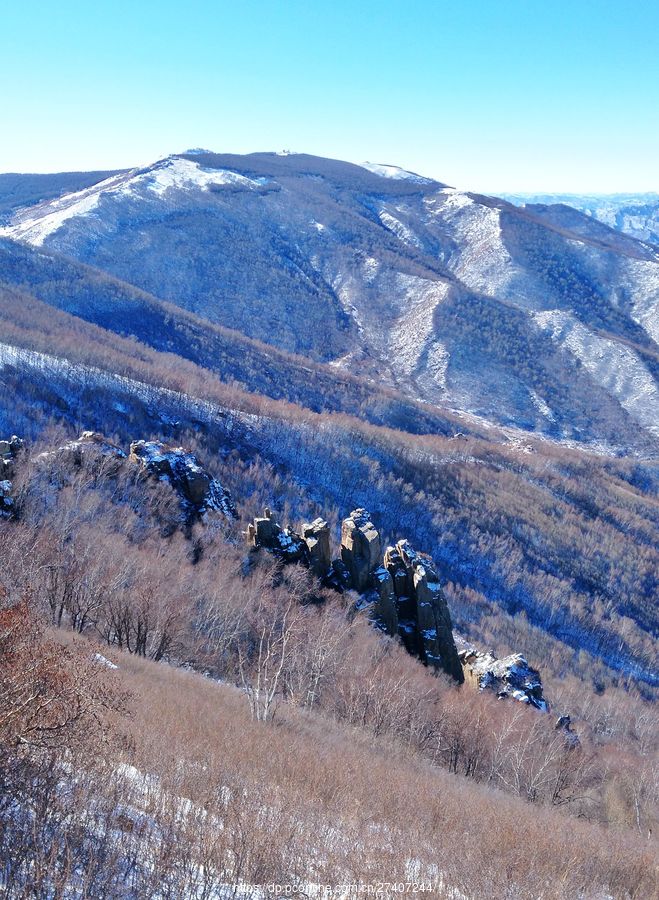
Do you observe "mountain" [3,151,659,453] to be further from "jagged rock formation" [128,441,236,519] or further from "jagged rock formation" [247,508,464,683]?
"jagged rock formation" [247,508,464,683]

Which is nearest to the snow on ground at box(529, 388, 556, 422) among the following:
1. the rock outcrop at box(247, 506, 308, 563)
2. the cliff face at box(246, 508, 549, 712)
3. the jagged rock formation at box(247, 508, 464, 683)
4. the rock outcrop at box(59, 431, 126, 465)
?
the jagged rock formation at box(247, 508, 464, 683)

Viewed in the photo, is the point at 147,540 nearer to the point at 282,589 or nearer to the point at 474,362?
the point at 282,589

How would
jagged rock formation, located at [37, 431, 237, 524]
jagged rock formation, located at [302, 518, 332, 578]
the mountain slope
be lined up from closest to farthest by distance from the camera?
jagged rock formation, located at [302, 518, 332, 578] < jagged rock formation, located at [37, 431, 237, 524] < the mountain slope

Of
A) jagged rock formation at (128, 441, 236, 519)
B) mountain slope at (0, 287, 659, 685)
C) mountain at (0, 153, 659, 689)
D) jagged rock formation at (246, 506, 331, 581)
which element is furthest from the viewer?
mountain at (0, 153, 659, 689)

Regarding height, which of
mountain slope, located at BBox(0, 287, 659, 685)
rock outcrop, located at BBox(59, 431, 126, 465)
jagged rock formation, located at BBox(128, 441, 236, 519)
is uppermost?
rock outcrop, located at BBox(59, 431, 126, 465)

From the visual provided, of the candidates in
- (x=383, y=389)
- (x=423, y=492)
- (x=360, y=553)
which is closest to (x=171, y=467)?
(x=360, y=553)

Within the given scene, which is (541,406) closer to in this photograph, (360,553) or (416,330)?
(416,330)
